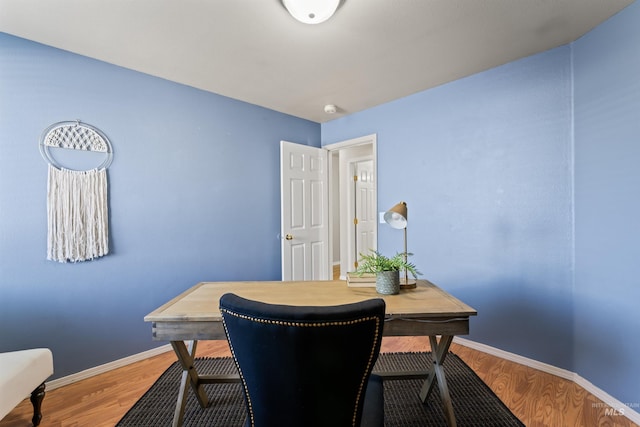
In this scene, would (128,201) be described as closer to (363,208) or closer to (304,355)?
(304,355)

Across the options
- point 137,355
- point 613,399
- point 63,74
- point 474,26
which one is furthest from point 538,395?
point 63,74

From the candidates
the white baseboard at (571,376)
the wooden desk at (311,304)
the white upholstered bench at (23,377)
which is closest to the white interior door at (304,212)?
the wooden desk at (311,304)

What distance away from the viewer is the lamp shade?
1537 mm

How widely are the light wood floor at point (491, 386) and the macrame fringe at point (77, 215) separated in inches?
35.7

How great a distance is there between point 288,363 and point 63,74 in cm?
254

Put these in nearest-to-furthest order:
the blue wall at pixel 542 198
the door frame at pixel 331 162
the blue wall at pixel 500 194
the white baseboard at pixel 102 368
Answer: the blue wall at pixel 542 198
the white baseboard at pixel 102 368
the blue wall at pixel 500 194
the door frame at pixel 331 162

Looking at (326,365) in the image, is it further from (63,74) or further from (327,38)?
(63,74)

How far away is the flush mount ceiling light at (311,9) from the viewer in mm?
1488

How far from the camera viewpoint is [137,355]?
232 centimetres

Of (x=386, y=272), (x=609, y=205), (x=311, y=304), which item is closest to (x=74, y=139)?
(x=311, y=304)

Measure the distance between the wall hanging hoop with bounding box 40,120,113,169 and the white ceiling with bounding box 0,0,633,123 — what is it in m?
0.54

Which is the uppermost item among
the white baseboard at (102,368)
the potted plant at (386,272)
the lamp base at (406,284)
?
the potted plant at (386,272)

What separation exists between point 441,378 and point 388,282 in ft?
1.96

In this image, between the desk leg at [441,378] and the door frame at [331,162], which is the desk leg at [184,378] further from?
the door frame at [331,162]
